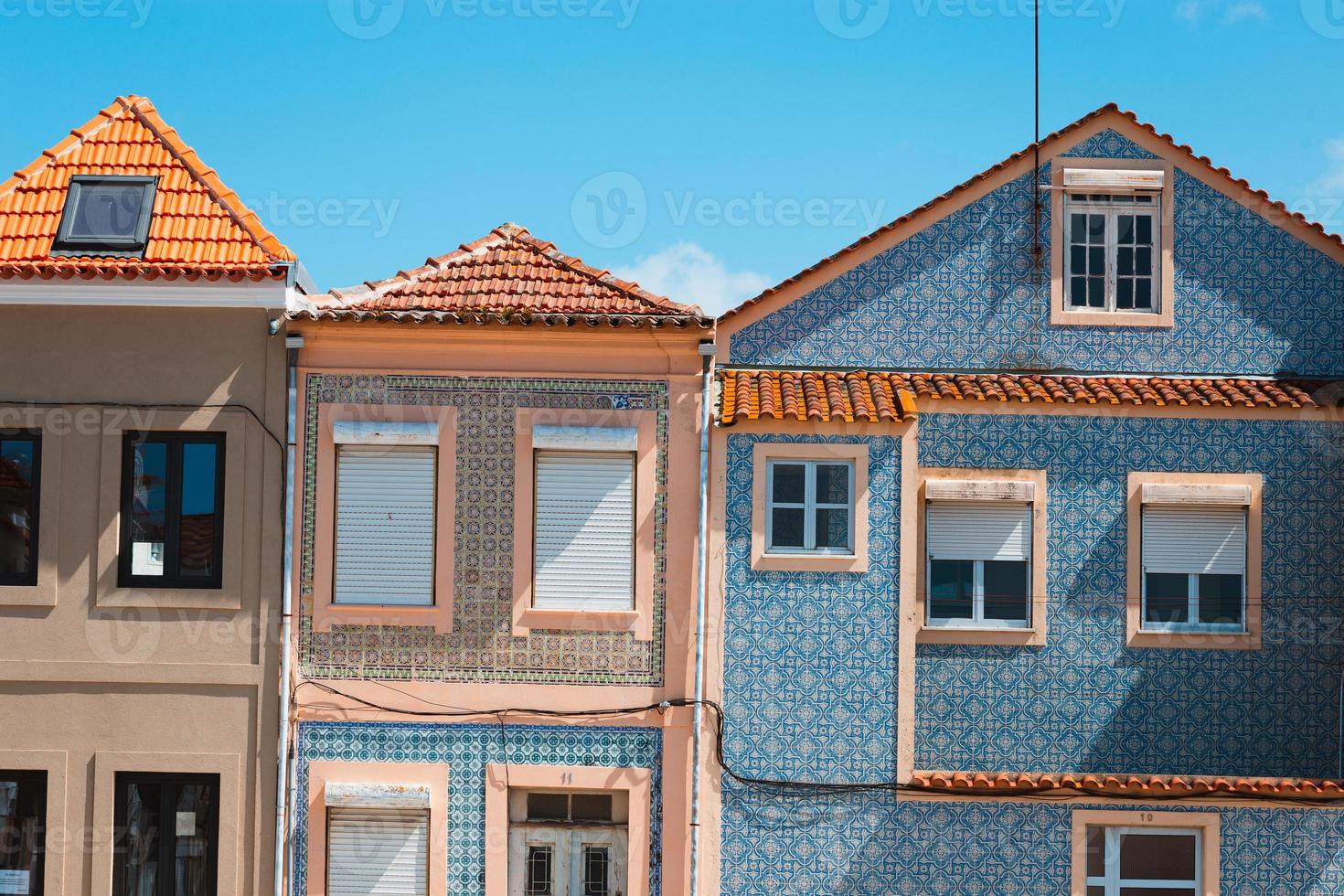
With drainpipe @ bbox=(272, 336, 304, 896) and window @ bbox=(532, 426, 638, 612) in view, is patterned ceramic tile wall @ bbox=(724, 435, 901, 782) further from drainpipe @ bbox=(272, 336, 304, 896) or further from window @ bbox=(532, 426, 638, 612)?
drainpipe @ bbox=(272, 336, 304, 896)

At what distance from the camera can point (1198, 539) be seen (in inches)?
547

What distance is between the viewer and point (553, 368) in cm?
1342

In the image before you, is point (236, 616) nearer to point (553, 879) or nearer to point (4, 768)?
point (4, 768)

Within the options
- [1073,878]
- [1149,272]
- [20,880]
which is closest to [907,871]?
[1073,878]

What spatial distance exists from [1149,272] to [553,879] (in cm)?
857

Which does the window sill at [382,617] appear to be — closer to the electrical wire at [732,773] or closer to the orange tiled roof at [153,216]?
the electrical wire at [732,773]

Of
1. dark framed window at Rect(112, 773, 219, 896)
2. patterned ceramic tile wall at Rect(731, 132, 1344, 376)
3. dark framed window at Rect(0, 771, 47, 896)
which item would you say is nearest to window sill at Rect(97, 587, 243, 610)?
dark framed window at Rect(112, 773, 219, 896)

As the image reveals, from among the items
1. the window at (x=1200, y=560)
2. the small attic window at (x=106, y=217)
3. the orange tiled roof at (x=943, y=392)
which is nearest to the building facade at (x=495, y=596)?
the orange tiled roof at (x=943, y=392)

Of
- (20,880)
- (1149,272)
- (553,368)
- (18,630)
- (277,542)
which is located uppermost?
(1149,272)

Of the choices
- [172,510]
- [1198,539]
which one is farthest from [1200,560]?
[172,510]

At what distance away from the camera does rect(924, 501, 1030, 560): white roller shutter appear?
13.8 m

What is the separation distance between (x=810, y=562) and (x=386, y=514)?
159 inches

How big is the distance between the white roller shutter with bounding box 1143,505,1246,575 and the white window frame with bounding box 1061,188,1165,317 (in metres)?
2.17

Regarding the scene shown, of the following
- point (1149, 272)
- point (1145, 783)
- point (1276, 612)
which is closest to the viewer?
point (1145, 783)
